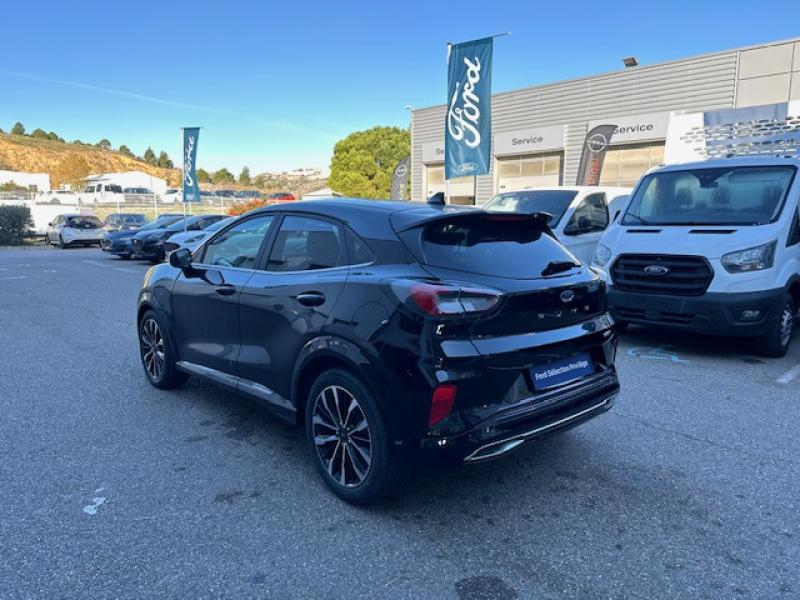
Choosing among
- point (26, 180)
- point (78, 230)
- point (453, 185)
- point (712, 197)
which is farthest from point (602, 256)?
point (26, 180)

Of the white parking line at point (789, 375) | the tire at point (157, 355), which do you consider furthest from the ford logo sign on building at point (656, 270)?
the tire at point (157, 355)

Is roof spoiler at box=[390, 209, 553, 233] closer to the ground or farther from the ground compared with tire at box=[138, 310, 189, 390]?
farther from the ground

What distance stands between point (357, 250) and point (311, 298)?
381mm

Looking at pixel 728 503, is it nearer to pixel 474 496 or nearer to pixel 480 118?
pixel 474 496

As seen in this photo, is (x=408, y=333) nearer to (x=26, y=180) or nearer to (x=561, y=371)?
(x=561, y=371)

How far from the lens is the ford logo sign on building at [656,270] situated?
243 inches

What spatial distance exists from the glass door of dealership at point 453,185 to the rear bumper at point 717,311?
22.1 meters

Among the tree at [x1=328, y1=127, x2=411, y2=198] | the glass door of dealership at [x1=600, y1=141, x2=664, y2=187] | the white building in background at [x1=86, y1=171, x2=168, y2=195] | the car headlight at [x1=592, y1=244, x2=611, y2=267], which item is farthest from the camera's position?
the white building in background at [x1=86, y1=171, x2=168, y2=195]

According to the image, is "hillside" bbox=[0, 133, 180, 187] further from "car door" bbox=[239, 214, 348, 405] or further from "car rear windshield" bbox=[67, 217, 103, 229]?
"car door" bbox=[239, 214, 348, 405]

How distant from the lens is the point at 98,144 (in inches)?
5536

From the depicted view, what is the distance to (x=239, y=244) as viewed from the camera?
4234mm

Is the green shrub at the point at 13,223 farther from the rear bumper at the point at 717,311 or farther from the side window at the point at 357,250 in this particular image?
the side window at the point at 357,250

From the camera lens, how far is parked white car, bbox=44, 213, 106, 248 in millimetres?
25094

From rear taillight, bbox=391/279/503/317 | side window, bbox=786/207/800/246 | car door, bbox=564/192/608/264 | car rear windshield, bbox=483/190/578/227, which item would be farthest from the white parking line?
rear taillight, bbox=391/279/503/317
